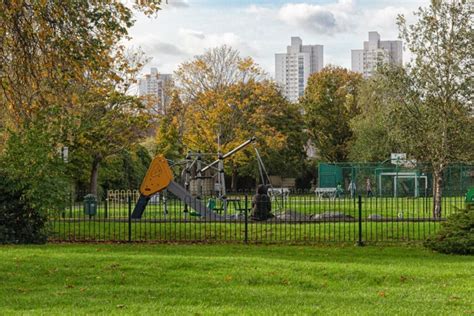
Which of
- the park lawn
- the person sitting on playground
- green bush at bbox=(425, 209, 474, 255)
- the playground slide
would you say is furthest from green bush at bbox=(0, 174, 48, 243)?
green bush at bbox=(425, 209, 474, 255)

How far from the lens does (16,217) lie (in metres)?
16.8

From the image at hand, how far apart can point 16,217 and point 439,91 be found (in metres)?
14.3

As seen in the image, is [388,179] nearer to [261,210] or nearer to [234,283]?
[261,210]

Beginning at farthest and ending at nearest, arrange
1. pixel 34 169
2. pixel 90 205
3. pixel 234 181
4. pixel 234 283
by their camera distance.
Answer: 1. pixel 234 181
2. pixel 90 205
3. pixel 34 169
4. pixel 234 283

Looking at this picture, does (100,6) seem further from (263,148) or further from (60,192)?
(263,148)

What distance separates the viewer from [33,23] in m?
14.7

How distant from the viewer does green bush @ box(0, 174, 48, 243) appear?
16688mm

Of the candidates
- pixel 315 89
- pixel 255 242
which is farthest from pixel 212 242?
pixel 315 89

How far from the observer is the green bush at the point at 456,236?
14399mm

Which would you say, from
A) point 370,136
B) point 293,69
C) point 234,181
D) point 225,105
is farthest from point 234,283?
point 293,69

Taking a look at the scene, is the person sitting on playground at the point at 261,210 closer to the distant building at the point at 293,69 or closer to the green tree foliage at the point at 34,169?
the green tree foliage at the point at 34,169

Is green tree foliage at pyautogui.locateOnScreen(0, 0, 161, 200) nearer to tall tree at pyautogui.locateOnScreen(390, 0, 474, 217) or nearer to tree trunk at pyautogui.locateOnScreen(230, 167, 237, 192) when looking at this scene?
tall tree at pyautogui.locateOnScreen(390, 0, 474, 217)

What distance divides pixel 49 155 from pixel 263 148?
34.0 metres

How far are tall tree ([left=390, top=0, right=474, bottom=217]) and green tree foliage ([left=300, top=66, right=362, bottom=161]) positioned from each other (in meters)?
39.8
